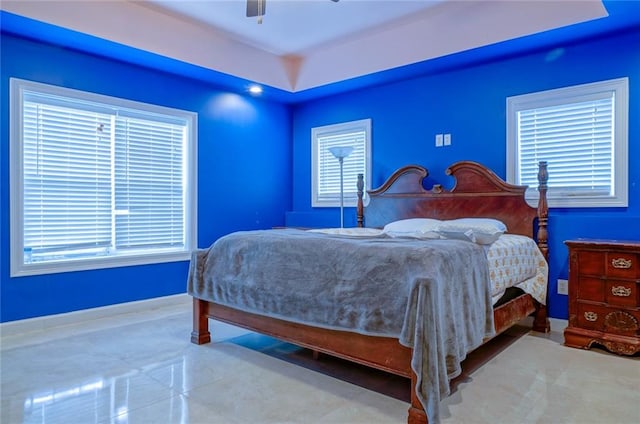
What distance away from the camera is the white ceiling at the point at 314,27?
3193 millimetres

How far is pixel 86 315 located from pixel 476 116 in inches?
162

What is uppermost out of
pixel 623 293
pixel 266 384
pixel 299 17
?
pixel 299 17

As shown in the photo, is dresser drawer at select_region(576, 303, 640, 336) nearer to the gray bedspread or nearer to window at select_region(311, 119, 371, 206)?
the gray bedspread

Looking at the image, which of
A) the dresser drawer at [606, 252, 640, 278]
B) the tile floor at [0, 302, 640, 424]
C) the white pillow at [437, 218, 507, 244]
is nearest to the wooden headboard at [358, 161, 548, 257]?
the dresser drawer at [606, 252, 640, 278]

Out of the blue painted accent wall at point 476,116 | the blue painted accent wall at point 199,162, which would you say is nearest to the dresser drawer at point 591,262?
the blue painted accent wall at point 476,116

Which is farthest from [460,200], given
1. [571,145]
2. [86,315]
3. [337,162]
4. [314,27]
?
[86,315]

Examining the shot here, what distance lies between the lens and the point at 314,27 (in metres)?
4.04

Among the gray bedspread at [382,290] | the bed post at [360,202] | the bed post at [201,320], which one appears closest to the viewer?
the gray bedspread at [382,290]

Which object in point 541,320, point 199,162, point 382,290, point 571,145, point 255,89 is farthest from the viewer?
point 255,89

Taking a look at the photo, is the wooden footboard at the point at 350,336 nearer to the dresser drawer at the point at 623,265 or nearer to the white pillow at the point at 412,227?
the dresser drawer at the point at 623,265

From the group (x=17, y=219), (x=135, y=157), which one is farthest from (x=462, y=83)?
(x=17, y=219)

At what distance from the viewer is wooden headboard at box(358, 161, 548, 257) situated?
3498 mm

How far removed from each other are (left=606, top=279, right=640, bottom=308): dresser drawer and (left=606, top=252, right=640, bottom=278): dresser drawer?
50 millimetres

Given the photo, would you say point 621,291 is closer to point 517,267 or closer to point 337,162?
point 517,267
